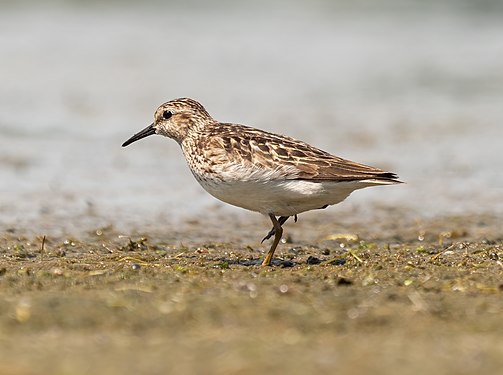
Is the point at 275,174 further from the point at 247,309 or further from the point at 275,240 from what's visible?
the point at 247,309

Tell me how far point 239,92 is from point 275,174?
11579mm

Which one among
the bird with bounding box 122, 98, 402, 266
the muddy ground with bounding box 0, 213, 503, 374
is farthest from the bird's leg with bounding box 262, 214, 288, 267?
the muddy ground with bounding box 0, 213, 503, 374

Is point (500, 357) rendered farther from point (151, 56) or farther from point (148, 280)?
point (151, 56)

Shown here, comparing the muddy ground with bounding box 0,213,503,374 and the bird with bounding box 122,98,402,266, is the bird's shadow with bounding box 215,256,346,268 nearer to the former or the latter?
the muddy ground with bounding box 0,213,503,374

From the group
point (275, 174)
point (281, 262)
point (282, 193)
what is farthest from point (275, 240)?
point (275, 174)

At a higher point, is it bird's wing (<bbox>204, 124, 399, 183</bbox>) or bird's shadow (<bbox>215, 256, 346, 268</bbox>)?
bird's wing (<bbox>204, 124, 399, 183</bbox>)

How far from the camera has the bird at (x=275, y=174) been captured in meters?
7.98

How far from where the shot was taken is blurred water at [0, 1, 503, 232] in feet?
40.4

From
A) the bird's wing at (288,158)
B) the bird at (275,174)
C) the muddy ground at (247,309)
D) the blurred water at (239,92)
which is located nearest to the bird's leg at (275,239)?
the bird at (275,174)

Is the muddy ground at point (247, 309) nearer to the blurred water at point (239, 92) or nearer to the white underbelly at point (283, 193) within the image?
the white underbelly at point (283, 193)

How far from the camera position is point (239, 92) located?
19438 millimetres

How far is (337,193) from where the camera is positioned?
8.10m

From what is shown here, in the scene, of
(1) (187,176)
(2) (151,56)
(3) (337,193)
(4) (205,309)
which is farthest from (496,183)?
(2) (151,56)

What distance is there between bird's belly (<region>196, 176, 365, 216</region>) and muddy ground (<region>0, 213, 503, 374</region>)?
1.64 feet
